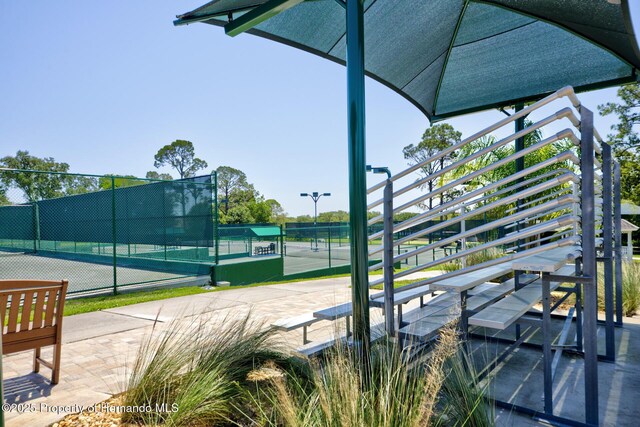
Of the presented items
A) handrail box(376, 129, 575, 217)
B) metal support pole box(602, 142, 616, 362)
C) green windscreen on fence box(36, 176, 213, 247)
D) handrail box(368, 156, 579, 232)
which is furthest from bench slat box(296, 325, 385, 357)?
green windscreen on fence box(36, 176, 213, 247)

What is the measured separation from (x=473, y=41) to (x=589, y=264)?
4260 millimetres

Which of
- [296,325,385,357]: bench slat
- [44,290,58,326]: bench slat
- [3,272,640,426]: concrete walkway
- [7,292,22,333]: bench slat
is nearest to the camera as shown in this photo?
[3,272,640,426]: concrete walkway

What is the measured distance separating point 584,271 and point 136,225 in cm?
1092

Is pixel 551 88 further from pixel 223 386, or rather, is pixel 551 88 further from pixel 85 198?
pixel 85 198

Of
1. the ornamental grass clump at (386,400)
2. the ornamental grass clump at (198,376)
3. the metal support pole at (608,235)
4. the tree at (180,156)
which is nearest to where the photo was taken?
the ornamental grass clump at (386,400)

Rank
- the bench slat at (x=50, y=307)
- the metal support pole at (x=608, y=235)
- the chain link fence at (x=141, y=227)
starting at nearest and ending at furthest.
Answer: the bench slat at (x=50, y=307), the metal support pole at (x=608, y=235), the chain link fence at (x=141, y=227)

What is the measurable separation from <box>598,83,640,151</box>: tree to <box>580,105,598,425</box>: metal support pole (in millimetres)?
28667

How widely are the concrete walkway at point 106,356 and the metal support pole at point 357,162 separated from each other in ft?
3.45

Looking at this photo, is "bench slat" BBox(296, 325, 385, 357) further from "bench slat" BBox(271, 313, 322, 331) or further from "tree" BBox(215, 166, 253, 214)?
"tree" BBox(215, 166, 253, 214)

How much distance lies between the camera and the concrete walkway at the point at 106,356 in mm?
2898

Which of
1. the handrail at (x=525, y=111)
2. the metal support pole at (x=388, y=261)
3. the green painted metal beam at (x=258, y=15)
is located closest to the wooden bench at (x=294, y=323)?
the metal support pole at (x=388, y=261)

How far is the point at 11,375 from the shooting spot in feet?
11.8

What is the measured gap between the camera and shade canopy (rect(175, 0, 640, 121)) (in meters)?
4.32

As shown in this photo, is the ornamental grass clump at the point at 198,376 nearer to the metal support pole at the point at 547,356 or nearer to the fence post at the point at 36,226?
the metal support pole at the point at 547,356
